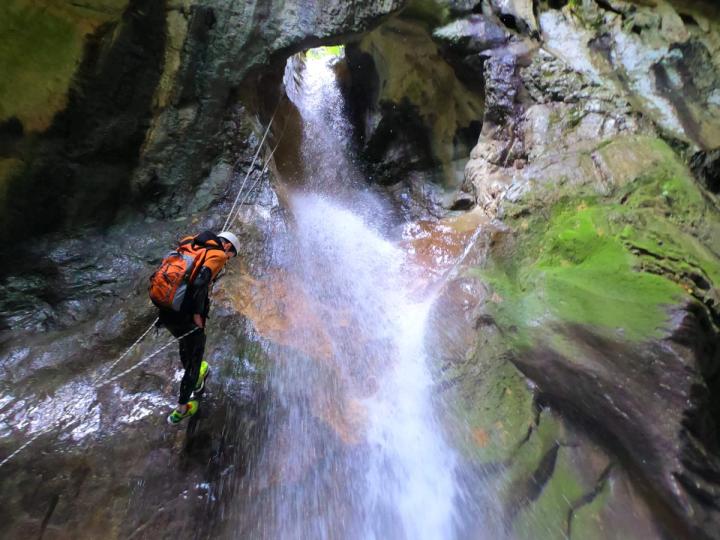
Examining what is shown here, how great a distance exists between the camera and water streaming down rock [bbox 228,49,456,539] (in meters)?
4.12

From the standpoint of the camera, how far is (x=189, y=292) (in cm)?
375

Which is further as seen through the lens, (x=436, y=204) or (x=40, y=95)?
(x=436, y=204)

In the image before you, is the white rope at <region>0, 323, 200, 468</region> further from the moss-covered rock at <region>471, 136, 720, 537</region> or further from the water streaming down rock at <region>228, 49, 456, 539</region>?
the moss-covered rock at <region>471, 136, 720, 537</region>

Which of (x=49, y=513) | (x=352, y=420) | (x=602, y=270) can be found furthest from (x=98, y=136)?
(x=602, y=270)

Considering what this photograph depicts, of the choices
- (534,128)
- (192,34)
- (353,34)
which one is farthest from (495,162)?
(192,34)

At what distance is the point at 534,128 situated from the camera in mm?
6668

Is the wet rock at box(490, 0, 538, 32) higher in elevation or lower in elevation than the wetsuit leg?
higher

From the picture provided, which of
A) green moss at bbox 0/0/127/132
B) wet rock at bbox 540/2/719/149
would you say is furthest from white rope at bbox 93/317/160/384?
wet rock at bbox 540/2/719/149

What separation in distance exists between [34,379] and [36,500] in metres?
1.51

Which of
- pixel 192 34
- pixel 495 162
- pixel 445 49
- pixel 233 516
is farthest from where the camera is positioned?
pixel 445 49

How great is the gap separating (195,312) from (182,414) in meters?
1.22

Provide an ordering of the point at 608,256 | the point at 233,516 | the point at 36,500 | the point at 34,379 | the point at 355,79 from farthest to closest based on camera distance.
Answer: the point at 355,79 → the point at 34,379 → the point at 608,256 → the point at 233,516 → the point at 36,500

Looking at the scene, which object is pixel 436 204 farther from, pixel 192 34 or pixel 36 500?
pixel 36 500

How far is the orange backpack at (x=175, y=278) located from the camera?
12.0 ft
